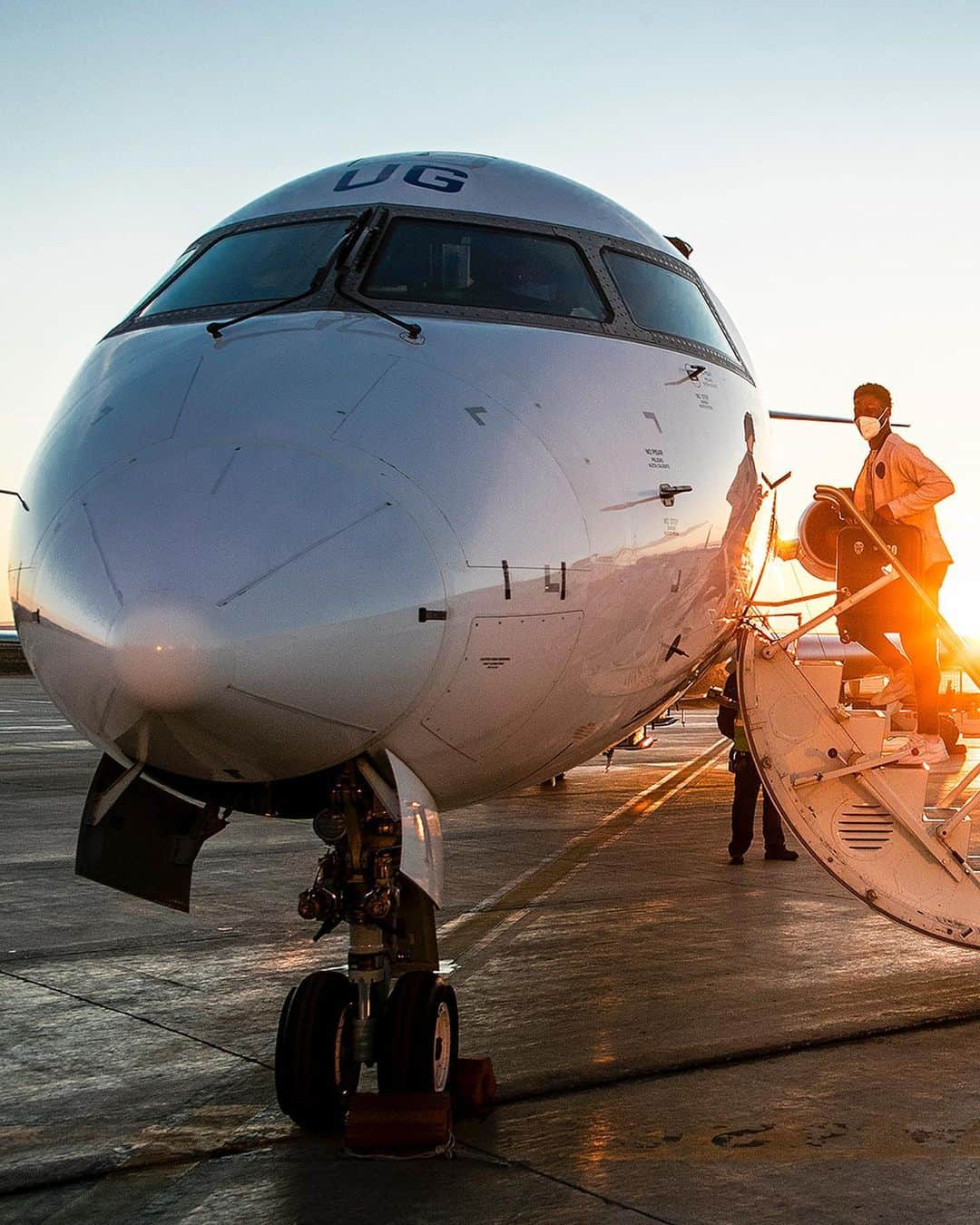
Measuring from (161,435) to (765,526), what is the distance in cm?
424

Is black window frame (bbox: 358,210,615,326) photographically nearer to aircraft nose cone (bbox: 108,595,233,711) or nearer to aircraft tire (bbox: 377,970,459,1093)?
aircraft nose cone (bbox: 108,595,233,711)

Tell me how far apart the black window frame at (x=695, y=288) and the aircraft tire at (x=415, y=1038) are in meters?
3.15

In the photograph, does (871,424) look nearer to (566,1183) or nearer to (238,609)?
(566,1183)

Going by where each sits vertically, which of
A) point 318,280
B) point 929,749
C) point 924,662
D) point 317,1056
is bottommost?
point 317,1056

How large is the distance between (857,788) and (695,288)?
278 cm

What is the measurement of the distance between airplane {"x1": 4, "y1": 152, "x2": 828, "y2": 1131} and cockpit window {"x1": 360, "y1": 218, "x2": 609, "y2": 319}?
17 millimetres

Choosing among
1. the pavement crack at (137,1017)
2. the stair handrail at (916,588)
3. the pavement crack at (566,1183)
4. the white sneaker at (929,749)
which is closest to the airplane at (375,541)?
the pavement crack at (566,1183)

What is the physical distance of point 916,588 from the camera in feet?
26.9

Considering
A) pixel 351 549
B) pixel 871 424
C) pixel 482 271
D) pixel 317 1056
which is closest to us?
pixel 351 549

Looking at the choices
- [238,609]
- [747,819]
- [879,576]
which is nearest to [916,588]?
[879,576]

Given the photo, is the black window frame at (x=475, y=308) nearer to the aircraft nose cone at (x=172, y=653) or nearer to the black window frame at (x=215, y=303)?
the black window frame at (x=215, y=303)

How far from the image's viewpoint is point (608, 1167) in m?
5.81

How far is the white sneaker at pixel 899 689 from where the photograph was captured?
28.5 ft

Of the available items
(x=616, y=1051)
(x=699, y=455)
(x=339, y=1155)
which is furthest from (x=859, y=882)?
(x=339, y=1155)
